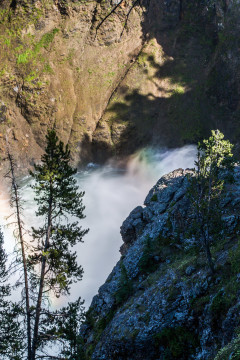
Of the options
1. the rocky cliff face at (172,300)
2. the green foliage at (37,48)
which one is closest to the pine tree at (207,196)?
the rocky cliff face at (172,300)

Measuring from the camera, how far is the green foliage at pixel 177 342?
12148mm

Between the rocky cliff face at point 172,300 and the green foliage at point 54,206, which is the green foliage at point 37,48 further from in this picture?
the rocky cliff face at point 172,300

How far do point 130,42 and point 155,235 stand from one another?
58291mm

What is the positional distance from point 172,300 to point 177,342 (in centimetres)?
195

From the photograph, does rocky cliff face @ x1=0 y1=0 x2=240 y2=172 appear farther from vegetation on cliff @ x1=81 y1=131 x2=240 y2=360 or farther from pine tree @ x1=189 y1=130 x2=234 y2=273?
pine tree @ x1=189 y1=130 x2=234 y2=273

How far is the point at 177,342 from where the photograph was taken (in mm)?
12461

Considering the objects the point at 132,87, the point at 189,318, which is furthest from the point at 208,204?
the point at 132,87

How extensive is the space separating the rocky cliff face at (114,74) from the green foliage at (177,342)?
4991 centimetres

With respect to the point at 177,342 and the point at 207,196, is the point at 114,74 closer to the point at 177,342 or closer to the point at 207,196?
the point at 207,196

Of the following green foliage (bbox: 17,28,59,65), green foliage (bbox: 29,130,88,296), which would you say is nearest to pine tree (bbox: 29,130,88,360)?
green foliage (bbox: 29,130,88,296)

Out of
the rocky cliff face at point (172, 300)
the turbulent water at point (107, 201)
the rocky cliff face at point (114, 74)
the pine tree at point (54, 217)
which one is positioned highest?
the rocky cliff face at point (114, 74)

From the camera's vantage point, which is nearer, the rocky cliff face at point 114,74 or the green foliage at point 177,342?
the green foliage at point 177,342

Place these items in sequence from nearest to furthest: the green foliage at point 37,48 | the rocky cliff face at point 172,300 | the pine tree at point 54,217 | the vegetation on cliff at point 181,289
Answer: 1. the rocky cliff face at point 172,300
2. the vegetation on cliff at point 181,289
3. the pine tree at point 54,217
4. the green foliage at point 37,48

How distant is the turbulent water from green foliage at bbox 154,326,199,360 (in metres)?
23.4
